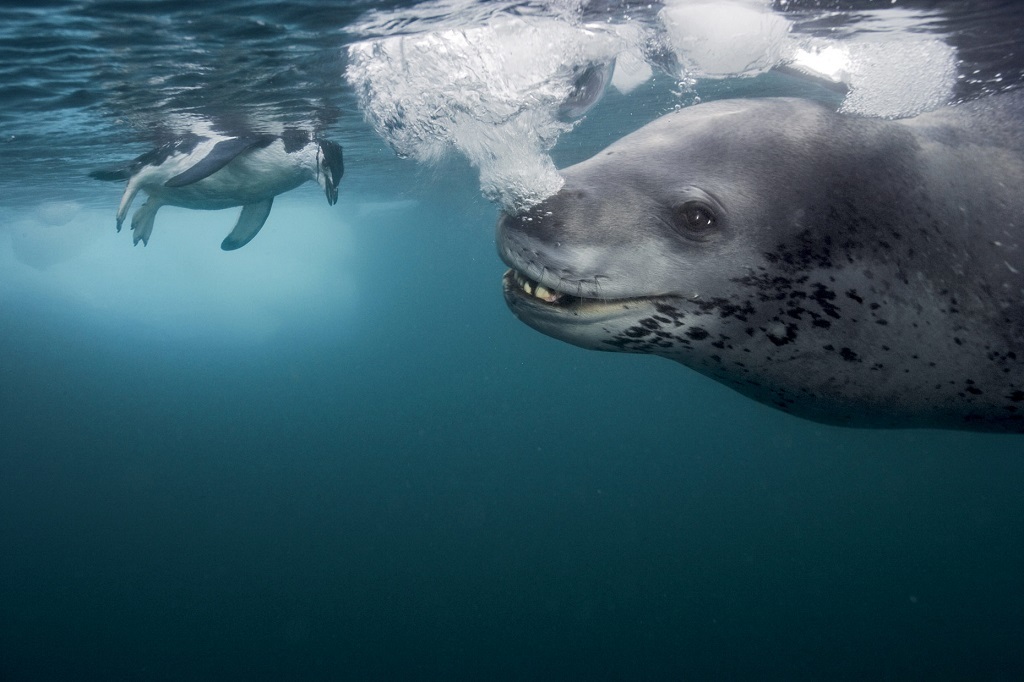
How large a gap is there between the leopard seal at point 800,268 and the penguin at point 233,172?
7.68 meters

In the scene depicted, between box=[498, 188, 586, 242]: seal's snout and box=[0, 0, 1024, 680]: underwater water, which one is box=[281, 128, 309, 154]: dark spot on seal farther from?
box=[498, 188, 586, 242]: seal's snout

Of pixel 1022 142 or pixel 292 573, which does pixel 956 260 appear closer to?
pixel 1022 142

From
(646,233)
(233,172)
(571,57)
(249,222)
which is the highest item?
(571,57)

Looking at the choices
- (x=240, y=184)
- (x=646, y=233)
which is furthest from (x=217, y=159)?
(x=646, y=233)

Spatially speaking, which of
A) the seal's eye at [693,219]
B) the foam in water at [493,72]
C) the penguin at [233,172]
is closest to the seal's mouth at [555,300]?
the seal's eye at [693,219]

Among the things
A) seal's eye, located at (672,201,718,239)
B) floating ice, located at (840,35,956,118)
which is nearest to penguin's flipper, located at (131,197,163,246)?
seal's eye, located at (672,201,718,239)

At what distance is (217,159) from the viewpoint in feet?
31.2

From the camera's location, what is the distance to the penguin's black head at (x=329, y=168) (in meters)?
9.38

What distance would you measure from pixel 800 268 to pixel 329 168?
8900 mm

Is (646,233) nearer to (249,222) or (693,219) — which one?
(693,219)

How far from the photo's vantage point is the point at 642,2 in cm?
597

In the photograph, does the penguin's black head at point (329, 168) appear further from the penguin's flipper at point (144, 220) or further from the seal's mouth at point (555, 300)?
the seal's mouth at point (555, 300)

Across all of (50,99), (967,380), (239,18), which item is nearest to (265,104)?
(50,99)

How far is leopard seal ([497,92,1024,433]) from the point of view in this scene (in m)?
2.54
